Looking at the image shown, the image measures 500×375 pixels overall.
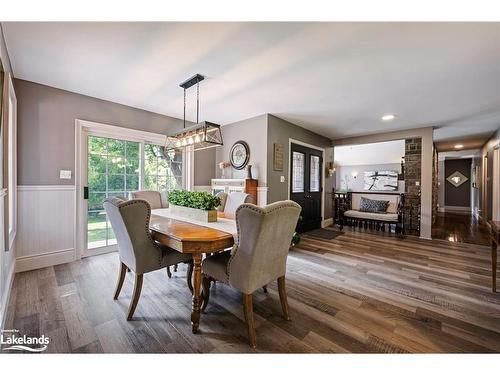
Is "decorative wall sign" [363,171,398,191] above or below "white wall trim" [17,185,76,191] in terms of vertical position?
above

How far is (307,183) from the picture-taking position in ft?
16.3

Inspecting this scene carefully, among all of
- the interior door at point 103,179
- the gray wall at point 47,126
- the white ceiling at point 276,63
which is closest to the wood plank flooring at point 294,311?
the interior door at point 103,179

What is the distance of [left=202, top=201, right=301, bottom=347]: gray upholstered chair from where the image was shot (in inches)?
55.0

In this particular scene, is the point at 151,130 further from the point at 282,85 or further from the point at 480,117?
the point at 480,117

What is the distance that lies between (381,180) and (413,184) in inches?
129

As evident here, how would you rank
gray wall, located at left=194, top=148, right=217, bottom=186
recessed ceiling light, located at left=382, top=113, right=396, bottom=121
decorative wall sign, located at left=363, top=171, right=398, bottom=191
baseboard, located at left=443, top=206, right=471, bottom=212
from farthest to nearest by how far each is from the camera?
baseboard, located at left=443, top=206, right=471, bottom=212, decorative wall sign, located at left=363, top=171, right=398, bottom=191, gray wall, located at left=194, top=148, right=217, bottom=186, recessed ceiling light, located at left=382, top=113, right=396, bottom=121

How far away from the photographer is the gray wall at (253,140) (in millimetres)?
3846

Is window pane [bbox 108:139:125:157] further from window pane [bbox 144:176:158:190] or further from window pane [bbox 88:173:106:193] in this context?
window pane [bbox 144:176:158:190]

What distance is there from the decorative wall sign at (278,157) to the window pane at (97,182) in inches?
108

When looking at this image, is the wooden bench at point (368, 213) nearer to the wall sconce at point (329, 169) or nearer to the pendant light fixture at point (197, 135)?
the wall sconce at point (329, 169)

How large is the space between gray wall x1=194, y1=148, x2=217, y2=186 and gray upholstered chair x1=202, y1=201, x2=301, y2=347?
2.91 m

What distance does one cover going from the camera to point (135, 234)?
5.59 feet

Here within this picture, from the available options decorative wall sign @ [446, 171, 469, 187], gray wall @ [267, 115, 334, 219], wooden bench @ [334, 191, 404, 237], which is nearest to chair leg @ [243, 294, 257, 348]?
gray wall @ [267, 115, 334, 219]

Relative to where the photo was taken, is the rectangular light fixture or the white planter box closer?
the white planter box
